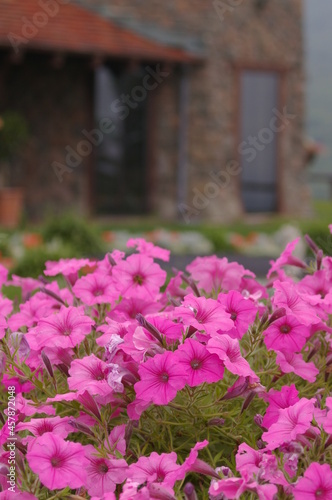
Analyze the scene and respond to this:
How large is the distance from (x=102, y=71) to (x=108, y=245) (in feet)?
22.2

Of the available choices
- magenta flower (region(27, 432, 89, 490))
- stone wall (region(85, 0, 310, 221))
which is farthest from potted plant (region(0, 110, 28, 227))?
magenta flower (region(27, 432, 89, 490))

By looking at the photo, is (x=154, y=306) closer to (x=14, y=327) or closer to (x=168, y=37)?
(x=14, y=327)

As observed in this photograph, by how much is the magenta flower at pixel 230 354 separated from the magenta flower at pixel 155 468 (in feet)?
0.73

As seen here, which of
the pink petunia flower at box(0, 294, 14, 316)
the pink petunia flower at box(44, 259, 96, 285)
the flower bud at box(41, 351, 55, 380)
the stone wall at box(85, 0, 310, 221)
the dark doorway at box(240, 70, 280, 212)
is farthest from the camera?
the dark doorway at box(240, 70, 280, 212)

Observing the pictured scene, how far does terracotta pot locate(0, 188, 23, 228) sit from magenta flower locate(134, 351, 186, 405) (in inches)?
493

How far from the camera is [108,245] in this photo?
10391 mm

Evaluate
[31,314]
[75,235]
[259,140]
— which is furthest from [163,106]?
[31,314]

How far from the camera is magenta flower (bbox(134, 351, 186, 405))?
1.80 metres

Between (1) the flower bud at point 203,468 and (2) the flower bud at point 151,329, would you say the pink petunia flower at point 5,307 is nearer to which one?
(2) the flower bud at point 151,329

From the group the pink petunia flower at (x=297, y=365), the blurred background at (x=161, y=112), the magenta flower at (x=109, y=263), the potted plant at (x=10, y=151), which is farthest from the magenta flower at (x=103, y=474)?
the potted plant at (x=10, y=151)

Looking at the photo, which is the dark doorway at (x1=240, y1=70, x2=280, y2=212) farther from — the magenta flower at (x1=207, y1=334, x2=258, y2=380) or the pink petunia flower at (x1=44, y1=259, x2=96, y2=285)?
the magenta flower at (x1=207, y1=334, x2=258, y2=380)

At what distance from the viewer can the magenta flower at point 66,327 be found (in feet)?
6.69

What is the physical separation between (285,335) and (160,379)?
37 cm

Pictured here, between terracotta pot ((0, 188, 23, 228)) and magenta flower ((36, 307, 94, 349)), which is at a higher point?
magenta flower ((36, 307, 94, 349))
